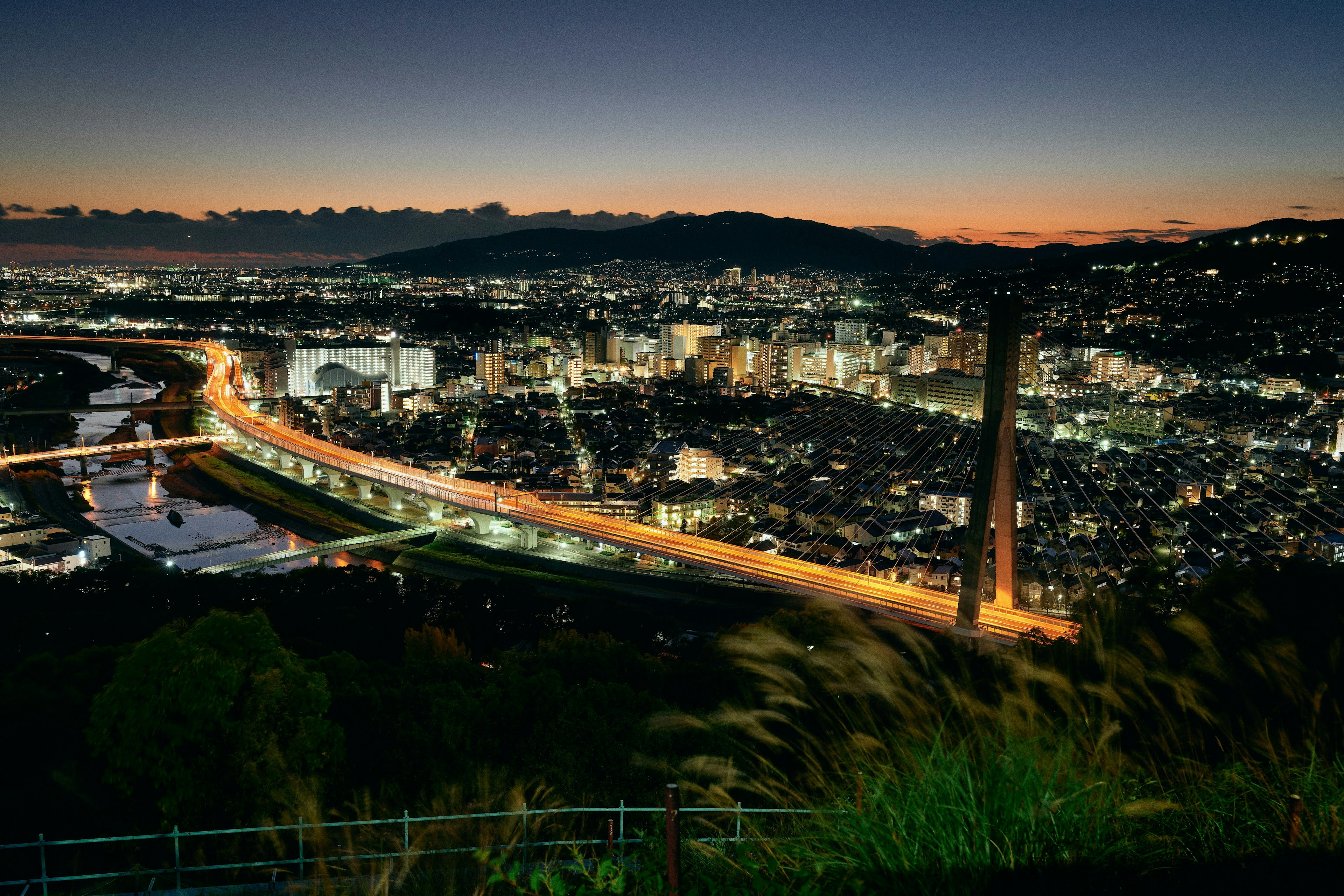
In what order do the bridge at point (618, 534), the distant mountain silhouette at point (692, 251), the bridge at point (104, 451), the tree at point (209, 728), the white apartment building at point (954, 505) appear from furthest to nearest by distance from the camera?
1. the distant mountain silhouette at point (692, 251)
2. the bridge at point (104, 451)
3. the white apartment building at point (954, 505)
4. the bridge at point (618, 534)
5. the tree at point (209, 728)

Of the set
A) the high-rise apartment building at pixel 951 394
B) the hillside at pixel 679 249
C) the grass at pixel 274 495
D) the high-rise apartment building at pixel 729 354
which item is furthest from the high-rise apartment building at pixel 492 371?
the hillside at pixel 679 249

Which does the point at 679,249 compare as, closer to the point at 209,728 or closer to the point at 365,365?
the point at 365,365

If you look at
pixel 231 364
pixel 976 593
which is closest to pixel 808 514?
pixel 976 593

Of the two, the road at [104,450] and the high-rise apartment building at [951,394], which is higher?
the high-rise apartment building at [951,394]

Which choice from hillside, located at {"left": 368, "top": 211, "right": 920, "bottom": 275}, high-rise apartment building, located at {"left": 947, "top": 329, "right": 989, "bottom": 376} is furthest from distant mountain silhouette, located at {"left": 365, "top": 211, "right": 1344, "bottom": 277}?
high-rise apartment building, located at {"left": 947, "top": 329, "right": 989, "bottom": 376}

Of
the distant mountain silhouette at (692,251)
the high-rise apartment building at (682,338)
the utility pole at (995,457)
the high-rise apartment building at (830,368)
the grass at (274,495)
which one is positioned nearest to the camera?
the utility pole at (995,457)

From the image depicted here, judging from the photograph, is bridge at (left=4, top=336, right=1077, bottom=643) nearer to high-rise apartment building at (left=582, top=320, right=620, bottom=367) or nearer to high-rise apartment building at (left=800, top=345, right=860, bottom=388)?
high-rise apartment building at (left=582, top=320, right=620, bottom=367)

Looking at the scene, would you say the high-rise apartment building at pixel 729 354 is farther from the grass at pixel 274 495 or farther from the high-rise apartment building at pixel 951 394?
the grass at pixel 274 495
